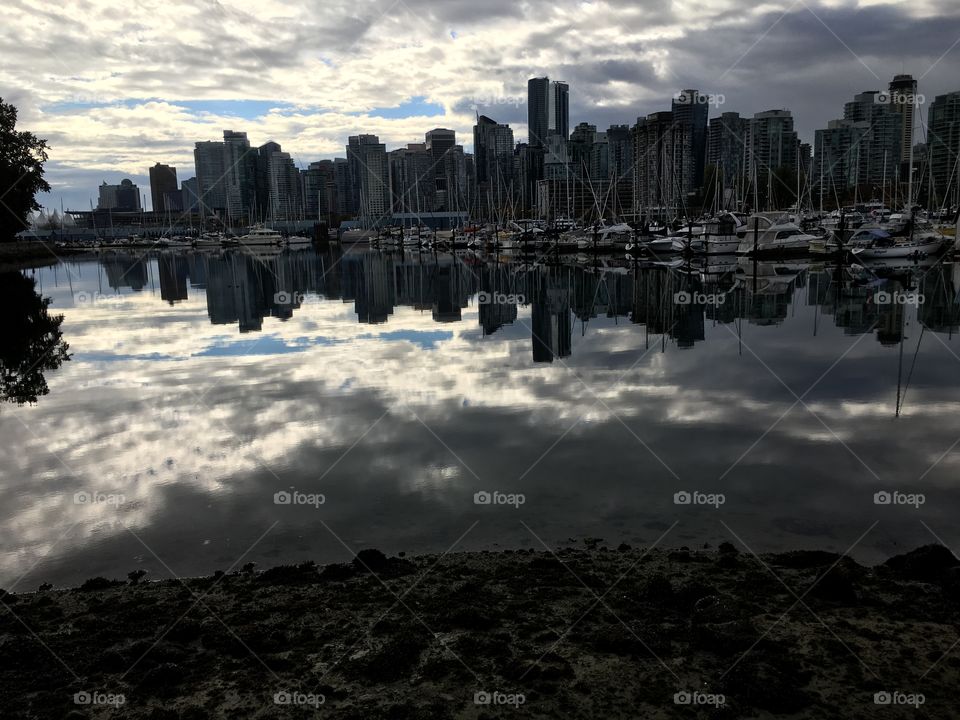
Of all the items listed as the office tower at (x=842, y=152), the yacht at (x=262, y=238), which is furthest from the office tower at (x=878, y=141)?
the yacht at (x=262, y=238)

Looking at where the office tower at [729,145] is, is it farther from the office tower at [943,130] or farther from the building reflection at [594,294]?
the building reflection at [594,294]

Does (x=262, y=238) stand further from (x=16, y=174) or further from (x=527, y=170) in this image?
(x=16, y=174)

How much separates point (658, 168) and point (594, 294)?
76252 mm

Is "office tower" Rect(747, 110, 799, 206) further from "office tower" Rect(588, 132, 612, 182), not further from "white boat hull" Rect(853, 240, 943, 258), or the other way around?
"white boat hull" Rect(853, 240, 943, 258)

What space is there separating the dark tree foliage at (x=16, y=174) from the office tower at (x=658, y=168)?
72.6m

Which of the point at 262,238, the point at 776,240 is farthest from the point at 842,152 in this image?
the point at 262,238

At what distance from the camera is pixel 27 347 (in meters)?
28.3

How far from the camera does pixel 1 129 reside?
89000 millimetres

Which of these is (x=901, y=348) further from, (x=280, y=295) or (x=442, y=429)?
(x=280, y=295)

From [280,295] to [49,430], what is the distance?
31.4 meters

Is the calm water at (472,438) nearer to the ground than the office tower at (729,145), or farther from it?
nearer to the ground

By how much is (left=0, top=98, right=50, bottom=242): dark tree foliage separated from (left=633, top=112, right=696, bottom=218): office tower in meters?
72.6

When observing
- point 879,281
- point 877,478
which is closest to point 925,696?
point 877,478

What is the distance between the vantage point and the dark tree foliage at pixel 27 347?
21125 millimetres
